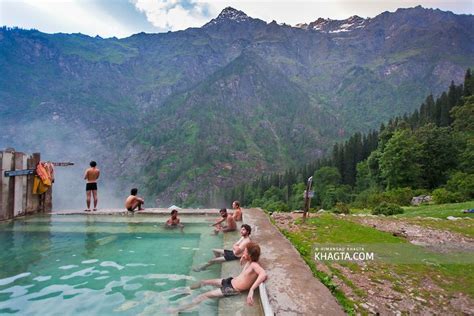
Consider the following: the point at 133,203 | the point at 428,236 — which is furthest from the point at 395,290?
the point at 133,203

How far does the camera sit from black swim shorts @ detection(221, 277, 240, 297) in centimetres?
720

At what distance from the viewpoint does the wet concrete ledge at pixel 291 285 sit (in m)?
5.87

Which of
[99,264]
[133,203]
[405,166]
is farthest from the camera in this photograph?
[405,166]

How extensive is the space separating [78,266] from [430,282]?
955 cm

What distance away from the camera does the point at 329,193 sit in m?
83.9

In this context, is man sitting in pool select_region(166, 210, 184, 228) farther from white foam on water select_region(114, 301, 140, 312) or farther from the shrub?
the shrub

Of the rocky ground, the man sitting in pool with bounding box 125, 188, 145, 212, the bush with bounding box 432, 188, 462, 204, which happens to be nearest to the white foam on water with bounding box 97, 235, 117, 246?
the man sitting in pool with bounding box 125, 188, 145, 212

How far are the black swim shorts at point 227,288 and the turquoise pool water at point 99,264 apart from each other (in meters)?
0.40

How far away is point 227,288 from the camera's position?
7.32 meters

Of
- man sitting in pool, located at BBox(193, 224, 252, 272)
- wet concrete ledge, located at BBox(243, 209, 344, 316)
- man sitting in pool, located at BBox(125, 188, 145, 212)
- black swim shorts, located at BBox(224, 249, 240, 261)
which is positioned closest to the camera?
wet concrete ledge, located at BBox(243, 209, 344, 316)

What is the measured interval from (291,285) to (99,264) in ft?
19.3

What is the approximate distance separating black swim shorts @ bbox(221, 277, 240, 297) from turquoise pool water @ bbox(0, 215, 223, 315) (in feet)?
1.31

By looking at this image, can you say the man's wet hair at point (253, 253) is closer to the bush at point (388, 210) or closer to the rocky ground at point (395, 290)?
the rocky ground at point (395, 290)

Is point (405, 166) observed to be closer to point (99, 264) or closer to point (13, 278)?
point (99, 264)
